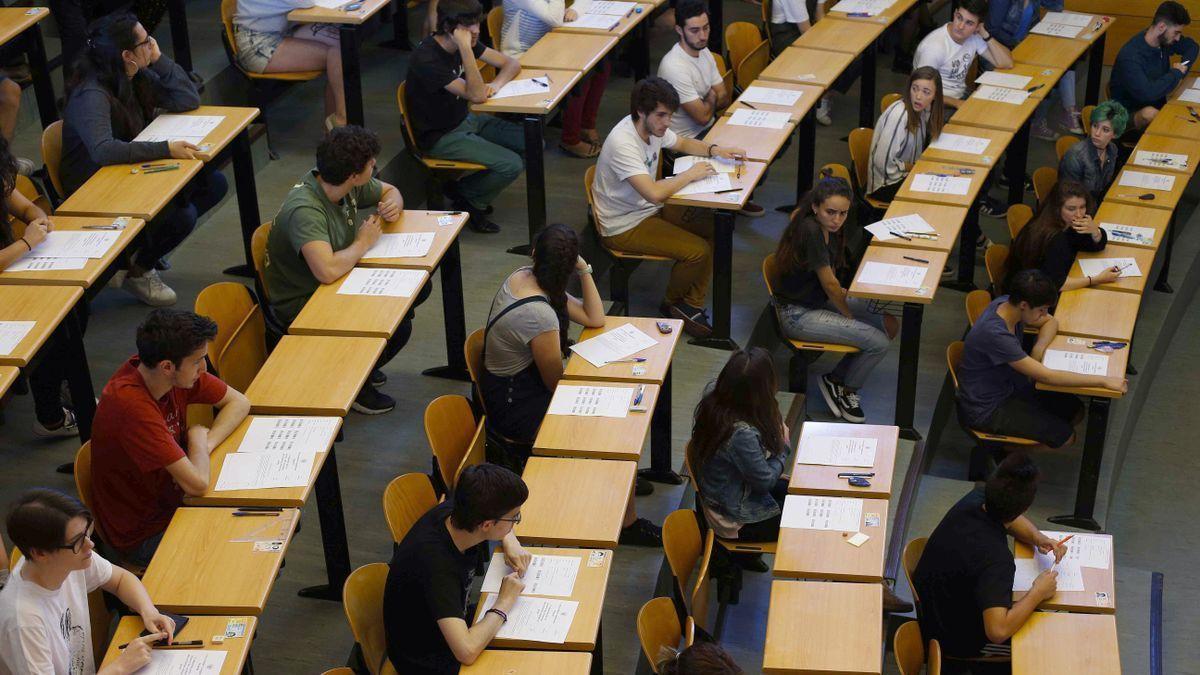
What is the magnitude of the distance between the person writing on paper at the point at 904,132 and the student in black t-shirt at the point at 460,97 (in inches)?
78.3

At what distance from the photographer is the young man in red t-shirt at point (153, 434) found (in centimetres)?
434

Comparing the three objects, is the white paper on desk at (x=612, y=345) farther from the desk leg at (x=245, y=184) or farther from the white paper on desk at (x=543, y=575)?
the desk leg at (x=245, y=184)

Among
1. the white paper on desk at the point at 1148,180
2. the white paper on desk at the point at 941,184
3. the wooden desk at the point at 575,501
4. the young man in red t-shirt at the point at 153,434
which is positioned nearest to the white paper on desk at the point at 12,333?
the young man in red t-shirt at the point at 153,434

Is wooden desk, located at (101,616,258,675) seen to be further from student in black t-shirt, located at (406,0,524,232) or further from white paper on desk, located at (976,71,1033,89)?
white paper on desk, located at (976,71,1033,89)

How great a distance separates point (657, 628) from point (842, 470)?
1161 mm

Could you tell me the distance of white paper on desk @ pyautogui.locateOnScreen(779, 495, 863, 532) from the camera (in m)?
4.95

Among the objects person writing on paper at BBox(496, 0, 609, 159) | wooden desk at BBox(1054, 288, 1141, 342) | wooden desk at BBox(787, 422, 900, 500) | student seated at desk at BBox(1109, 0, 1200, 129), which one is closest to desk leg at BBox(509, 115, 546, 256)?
person writing on paper at BBox(496, 0, 609, 159)

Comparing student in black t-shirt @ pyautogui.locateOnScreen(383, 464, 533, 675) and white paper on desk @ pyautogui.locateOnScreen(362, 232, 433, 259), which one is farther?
white paper on desk @ pyautogui.locateOnScreen(362, 232, 433, 259)

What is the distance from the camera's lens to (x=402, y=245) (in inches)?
233

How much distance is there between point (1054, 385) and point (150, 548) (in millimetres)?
3882

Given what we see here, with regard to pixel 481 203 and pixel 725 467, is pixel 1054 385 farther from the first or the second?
pixel 481 203

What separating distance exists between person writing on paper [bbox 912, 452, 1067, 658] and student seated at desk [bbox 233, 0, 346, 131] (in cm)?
429

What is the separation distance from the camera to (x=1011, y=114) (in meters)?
8.11

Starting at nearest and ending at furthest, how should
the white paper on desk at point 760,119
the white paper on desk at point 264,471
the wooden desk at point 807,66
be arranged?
the white paper on desk at point 264,471 → the white paper on desk at point 760,119 → the wooden desk at point 807,66
